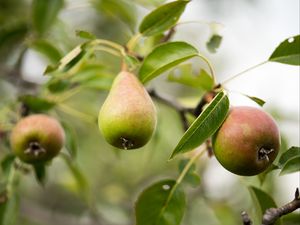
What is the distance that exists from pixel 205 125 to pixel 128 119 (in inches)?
6.0

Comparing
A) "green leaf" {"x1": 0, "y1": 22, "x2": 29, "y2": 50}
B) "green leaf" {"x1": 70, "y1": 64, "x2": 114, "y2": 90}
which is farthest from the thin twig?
"green leaf" {"x1": 0, "y1": 22, "x2": 29, "y2": 50}

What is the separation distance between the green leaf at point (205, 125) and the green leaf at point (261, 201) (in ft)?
1.02

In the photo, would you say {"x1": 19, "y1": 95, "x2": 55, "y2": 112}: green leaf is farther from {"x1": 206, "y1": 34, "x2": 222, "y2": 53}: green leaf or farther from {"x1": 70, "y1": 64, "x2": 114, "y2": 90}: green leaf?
{"x1": 206, "y1": 34, "x2": 222, "y2": 53}: green leaf

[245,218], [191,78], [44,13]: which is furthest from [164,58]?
[44,13]

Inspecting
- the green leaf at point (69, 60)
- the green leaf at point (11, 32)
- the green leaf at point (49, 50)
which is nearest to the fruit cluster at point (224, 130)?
the green leaf at point (69, 60)

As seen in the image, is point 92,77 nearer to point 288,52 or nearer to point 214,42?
point 214,42

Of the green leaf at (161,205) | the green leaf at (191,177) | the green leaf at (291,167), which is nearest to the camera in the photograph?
the green leaf at (291,167)

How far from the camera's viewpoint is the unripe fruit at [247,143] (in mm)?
1085

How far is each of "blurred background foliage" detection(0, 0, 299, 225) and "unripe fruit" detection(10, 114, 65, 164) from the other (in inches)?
7.1

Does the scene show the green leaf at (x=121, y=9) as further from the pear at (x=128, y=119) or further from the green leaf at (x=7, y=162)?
the pear at (x=128, y=119)

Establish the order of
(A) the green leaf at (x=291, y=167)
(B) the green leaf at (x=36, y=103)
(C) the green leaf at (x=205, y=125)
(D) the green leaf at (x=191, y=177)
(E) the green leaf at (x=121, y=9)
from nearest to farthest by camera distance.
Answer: (C) the green leaf at (x=205, y=125) < (A) the green leaf at (x=291, y=167) < (D) the green leaf at (x=191, y=177) < (B) the green leaf at (x=36, y=103) < (E) the green leaf at (x=121, y=9)

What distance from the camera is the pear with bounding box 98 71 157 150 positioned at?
1070 millimetres

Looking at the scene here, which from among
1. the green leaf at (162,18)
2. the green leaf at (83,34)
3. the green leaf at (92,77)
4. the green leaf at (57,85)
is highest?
the green leaf at (162,18)

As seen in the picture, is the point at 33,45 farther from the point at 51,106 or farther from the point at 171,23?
the point at 171,23
